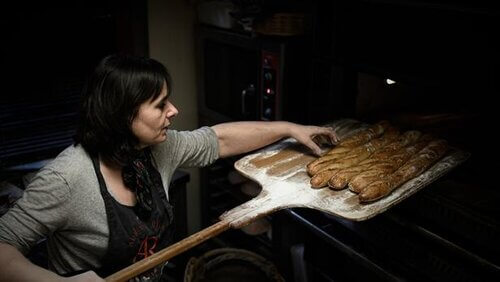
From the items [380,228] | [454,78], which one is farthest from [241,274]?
[454,78]

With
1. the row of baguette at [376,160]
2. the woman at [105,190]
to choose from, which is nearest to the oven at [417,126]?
the row of baguette at [376,160]

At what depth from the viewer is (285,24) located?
2.59 meters

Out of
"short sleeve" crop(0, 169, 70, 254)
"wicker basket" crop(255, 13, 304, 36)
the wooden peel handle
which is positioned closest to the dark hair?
"short sleeve" crop(0, 169, 70, 254)

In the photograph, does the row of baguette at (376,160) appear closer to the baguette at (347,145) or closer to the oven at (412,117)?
the baguette at (347,145)

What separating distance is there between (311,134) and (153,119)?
78 centimetres

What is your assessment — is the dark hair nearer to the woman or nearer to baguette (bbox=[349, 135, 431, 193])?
the woman

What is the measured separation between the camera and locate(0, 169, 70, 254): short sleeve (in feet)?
5.24

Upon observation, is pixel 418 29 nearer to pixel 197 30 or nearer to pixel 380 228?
pixel 380 228

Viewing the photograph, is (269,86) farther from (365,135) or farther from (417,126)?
(417,126)

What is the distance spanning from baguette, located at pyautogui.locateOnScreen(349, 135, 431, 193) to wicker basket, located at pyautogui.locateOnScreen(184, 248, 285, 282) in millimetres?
997

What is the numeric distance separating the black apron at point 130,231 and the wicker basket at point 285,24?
103cm

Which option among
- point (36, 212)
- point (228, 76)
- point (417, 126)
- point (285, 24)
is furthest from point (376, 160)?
point (36, 212)

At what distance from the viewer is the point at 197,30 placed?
3.24 metres

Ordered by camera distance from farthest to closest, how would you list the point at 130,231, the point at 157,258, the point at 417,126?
the point at 417,126
the point at 130,231
the point at 157,258
